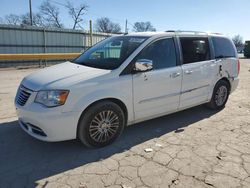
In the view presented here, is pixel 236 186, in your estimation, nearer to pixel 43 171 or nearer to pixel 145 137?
pixel 145 137

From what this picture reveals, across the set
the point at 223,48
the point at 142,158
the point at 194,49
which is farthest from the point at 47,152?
the point at 223,48

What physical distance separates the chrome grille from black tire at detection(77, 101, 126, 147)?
87 centimetres

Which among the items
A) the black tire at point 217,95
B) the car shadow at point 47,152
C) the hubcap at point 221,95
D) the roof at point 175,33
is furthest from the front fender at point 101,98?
the hubcap at point 221,95

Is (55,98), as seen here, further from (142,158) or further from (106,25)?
(106,25)

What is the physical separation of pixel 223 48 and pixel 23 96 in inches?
180

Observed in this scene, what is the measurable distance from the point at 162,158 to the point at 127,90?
3.85ft

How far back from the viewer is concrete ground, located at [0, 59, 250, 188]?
3.09m

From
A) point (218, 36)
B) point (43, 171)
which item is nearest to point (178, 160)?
point (43, 171)

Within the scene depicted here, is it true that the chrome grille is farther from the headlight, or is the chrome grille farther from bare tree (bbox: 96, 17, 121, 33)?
bare tree (bbox: 96, 17, 121, 33)

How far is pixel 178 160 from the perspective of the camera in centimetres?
359

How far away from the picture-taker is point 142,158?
3.64m

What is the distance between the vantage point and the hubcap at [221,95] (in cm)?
585

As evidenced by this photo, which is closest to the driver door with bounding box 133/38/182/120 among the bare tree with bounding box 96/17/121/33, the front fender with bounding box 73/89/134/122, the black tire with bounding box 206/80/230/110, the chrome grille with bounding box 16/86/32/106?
the front fender with bounding box 73/89/134/122

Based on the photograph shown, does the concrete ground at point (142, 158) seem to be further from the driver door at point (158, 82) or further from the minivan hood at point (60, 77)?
the minivan hood at point (60, 77)
